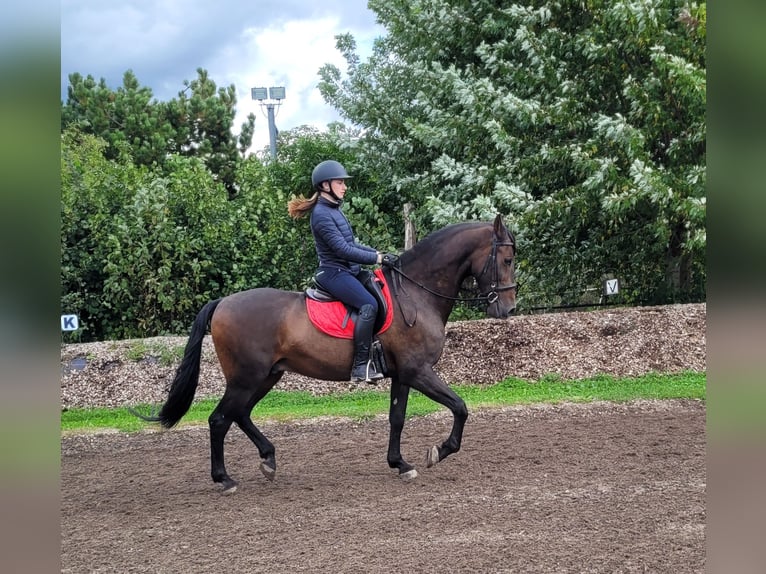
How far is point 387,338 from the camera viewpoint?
20.6 feet

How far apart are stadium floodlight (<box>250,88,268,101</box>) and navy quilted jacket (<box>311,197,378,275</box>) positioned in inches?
1014

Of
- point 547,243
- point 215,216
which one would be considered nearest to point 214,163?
point 215,216

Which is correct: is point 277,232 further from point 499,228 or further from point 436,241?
point 499,228

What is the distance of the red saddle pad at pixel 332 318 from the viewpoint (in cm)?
620

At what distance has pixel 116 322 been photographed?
503 inches

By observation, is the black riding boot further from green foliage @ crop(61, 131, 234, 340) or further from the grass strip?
green foliage @ crop(61, 131, 234, 340)

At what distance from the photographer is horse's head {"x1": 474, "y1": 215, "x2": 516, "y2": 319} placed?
6.35 metres

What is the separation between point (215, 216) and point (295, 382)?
3.98 metres

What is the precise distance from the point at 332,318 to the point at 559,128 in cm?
711

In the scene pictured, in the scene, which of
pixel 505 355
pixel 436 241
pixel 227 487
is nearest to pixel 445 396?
pixel 436 241

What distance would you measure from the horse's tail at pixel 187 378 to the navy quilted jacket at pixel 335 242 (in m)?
1.18

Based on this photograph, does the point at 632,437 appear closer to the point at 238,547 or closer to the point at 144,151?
the point at 238,547

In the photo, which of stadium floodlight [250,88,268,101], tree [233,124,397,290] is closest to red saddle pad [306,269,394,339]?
tree [233,124,397,290]

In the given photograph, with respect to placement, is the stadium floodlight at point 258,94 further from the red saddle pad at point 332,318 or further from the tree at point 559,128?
the red saddle pad at point 332,318
